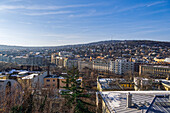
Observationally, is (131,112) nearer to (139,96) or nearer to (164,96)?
(139,96)

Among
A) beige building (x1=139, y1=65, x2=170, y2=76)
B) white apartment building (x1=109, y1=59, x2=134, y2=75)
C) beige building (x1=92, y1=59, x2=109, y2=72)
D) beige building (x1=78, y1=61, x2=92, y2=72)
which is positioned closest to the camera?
beige building (x1=139, y1=65, x2=170, y2=76)

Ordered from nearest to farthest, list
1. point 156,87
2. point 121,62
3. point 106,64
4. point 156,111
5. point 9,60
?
1. point 156,111
2. point 156,87
3. point 121,62
4. point 106,64
5. point 9,60

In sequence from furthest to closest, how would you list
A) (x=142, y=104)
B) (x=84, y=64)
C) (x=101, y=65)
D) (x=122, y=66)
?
1. (x=84, y=64)
2. (x=101, y=65)
3. (x=122, y=66)
4. (x=142, y=104)

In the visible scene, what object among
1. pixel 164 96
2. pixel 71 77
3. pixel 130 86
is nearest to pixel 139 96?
pixel 164 96

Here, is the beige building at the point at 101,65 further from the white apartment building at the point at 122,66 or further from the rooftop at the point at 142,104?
the rooftop at the point at 142,104

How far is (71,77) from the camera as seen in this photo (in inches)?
379

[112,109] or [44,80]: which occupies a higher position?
[112,109]

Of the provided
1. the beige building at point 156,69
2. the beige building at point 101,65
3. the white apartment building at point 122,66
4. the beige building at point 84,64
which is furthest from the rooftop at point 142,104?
the beige building at point 84,64

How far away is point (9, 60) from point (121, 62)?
5690 cm

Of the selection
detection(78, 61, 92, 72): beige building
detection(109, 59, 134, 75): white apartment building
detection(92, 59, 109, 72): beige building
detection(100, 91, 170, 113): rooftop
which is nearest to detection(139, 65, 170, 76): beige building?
detection(109, 59, 134, 75): white apartment building

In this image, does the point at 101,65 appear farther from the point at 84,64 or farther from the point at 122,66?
the point at 122,66

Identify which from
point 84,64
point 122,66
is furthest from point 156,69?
point 84,64

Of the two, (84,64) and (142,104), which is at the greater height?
(142,104)

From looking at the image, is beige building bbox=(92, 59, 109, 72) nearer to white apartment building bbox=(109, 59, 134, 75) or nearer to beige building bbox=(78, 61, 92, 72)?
beige building bbox=(78, 61, 92, 72)
